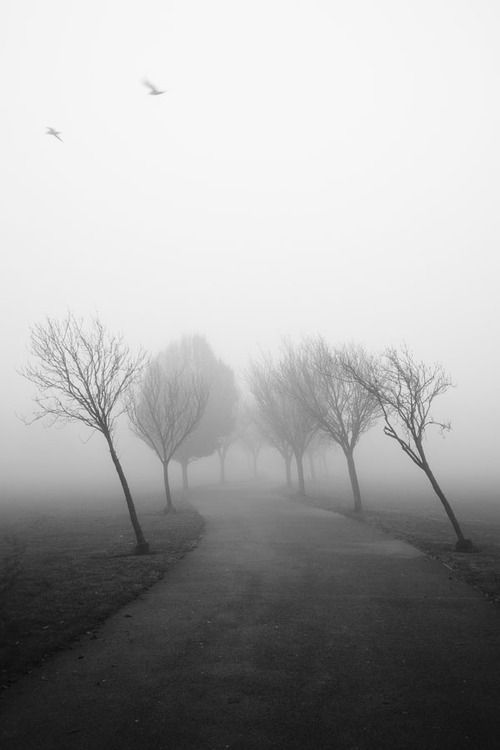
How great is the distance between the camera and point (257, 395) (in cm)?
3775

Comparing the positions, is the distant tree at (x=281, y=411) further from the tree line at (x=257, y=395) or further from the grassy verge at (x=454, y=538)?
the grassy verge at (x=454, y=538)

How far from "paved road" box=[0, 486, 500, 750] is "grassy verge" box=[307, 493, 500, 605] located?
0.94 m

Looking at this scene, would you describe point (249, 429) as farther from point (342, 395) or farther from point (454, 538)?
point (454, 538)

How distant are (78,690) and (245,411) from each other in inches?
2127

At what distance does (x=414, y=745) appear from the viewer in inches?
169

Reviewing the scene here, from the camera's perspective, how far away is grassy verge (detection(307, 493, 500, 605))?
10.5 m

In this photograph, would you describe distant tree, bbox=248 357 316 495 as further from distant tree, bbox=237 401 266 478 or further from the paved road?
the paved road

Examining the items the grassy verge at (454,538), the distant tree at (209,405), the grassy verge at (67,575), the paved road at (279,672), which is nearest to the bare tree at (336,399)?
the grassy verge at (454,538)

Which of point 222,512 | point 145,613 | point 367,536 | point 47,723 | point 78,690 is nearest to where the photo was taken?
point 47,723

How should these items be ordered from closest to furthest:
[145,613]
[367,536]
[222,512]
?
[145,613] < [367,536] < [222,512]

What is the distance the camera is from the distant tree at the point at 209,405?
43.6 metres

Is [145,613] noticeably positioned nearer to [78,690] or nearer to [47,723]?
[78,690]

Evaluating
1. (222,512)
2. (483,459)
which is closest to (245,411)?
(222,512)

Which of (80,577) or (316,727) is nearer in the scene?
(316,727)
